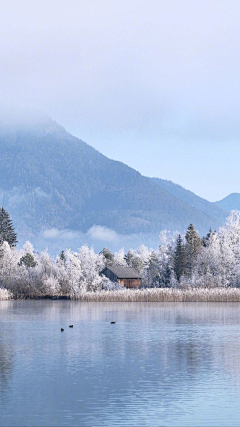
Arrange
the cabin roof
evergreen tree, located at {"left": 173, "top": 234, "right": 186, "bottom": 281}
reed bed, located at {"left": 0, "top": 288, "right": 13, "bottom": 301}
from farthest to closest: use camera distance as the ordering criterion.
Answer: the cabin roof < evergreen tree, located at {"left": 173, "top": 234, "right": 186, "bottom": 281} < reed bed, located at {"left": 0, "top": 288, "right": 13, "bottom": 301}

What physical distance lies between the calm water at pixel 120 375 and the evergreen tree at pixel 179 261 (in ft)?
206

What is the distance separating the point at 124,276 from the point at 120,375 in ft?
350

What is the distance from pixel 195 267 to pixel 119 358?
81.1 metres

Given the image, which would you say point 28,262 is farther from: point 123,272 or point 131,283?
point 131,283

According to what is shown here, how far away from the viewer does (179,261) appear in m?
121

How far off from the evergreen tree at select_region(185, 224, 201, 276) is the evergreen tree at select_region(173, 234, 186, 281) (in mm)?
1109

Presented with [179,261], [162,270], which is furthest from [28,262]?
[179,261]

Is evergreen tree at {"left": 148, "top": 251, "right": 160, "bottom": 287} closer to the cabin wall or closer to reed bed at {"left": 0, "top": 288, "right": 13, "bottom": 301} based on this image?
the cabin wall

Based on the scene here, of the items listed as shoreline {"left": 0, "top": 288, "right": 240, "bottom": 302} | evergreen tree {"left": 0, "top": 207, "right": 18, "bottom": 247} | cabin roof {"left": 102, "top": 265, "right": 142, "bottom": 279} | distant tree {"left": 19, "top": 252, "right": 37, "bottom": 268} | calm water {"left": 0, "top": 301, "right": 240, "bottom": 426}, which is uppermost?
evergreen tree {"left": 0, "top": 207, "right": 18, "bottom": 247}

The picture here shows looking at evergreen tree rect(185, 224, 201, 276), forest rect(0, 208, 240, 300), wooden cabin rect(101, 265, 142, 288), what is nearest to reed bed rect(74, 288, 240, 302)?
forest rect(0, 208, 240, 300)

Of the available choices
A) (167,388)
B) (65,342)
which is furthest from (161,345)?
(167,388)

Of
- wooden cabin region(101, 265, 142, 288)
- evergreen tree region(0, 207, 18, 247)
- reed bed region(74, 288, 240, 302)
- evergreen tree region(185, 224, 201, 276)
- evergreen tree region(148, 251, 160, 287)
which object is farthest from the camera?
evergreen tree region(0, 207, 18, 247)

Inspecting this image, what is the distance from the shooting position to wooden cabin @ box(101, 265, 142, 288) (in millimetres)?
136250

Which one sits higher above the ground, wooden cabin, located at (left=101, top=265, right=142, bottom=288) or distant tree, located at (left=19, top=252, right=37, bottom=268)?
distant tree, located at (left=19, top=252, right=37, bottom=268)
